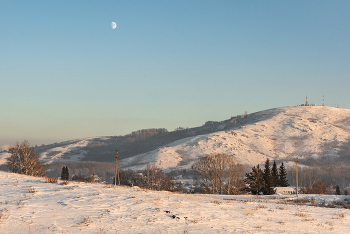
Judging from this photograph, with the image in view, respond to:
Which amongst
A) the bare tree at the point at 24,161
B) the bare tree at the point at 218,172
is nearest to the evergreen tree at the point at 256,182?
the bare tree at the point at 218,172

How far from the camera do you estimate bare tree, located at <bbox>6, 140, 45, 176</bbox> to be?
6825cm

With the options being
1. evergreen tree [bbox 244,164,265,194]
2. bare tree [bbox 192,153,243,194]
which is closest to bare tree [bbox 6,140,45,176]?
bare tree [bbox 192,153,243,194]

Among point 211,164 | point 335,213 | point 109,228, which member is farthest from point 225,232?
point 211,164

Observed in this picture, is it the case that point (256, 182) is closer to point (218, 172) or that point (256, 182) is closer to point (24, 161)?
point (218, 172)

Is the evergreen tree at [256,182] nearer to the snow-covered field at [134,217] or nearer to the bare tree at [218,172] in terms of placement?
the bare tree at [218,172]

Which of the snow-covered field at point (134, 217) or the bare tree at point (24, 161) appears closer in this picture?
the snow-covered field at point (134, 217)

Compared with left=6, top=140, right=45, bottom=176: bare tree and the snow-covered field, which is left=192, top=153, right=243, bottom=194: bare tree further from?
the snow-covered field

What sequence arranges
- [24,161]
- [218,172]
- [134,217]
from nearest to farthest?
1. [134,217]
2. [24,161]
3. [218,172]

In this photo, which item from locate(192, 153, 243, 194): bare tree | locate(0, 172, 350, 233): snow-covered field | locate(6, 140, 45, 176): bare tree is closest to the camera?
locate(0, 172, 350, 233): snow-covered field

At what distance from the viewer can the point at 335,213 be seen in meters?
19.3

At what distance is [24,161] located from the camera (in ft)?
232

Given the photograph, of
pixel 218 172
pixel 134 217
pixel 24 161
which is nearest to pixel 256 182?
pixel 218 172

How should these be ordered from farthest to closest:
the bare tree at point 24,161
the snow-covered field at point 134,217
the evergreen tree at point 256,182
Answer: the evergreen tree at point 256,182
the bare tree at point 24,161
the snow-covered field at point 134,217

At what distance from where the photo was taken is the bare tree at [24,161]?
224 feet
